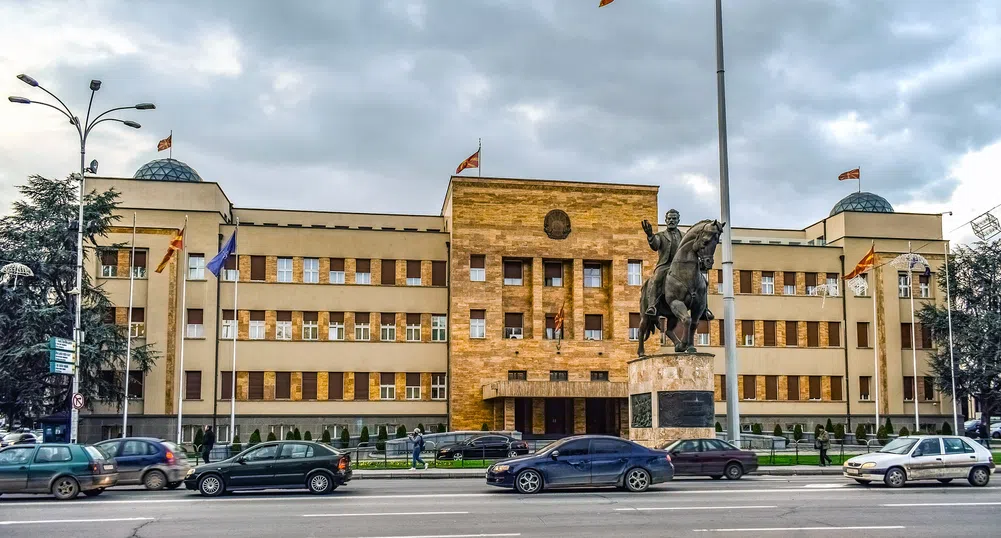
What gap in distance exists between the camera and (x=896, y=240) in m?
62.9

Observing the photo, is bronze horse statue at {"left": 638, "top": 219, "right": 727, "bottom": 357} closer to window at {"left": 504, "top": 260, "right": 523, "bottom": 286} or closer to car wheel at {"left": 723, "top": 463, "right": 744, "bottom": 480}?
car wheel at {"left": 723, "top": 463, "right": 744, "bottom": 480}

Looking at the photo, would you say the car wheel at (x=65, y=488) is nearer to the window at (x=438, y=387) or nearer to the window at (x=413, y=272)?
the window at (x=438, y=387)

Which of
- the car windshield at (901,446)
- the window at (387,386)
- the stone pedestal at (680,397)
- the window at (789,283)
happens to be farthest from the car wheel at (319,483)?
the window at (789,283)

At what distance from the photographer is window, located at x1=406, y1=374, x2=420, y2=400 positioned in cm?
5769

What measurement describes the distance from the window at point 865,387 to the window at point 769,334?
617 cm

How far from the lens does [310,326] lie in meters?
56.8

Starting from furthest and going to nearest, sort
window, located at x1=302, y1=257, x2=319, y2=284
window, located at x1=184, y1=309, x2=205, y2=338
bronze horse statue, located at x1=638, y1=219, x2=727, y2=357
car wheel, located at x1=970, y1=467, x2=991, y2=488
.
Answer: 1. window, located at x1=302, y1=257, x2=319, y2=284
2. window, located at x1=184, y1=309, x2=205, y2=338
3. bronze horse statue, located at x1=638, y1=219, x2=727, y2=357
4. car wheel, located at x1=970, y1=467, x2=991, y2=488

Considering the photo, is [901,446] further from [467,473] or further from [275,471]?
[275,471]

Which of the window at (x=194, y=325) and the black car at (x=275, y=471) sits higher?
the window at (x=194, y=325)

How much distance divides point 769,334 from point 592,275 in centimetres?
1231

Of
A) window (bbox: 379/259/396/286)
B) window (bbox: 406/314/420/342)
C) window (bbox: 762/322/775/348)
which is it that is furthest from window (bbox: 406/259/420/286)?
window (bbox: 762/322/775/348)

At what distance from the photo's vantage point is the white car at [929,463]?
24359mm

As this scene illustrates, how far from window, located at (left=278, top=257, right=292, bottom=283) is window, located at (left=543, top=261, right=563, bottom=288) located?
15.1 meters

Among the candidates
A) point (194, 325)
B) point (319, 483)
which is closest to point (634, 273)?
point (194, 325)
